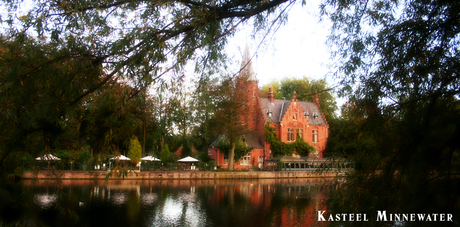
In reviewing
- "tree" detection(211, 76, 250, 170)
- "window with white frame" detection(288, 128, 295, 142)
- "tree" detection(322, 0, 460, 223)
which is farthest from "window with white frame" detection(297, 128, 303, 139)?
"tree" detection(322, 0, 460, 223)

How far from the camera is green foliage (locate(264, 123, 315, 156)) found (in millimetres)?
35469

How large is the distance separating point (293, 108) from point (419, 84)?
32861mm

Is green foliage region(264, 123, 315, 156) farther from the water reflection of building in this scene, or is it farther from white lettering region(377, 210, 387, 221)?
white lettering region(377, 210, 387, 221)

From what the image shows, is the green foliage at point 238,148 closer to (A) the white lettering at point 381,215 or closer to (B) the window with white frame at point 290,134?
(B) the window with white frame at point 290,134

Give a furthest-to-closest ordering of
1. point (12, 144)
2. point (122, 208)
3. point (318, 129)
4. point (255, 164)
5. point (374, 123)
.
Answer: point (318, 129), point (255, 164), point (122, 208), point (374, 123), point (12, 144)

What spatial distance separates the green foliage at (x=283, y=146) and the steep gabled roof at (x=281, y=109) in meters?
1.66

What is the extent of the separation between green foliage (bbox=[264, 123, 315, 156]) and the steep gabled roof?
166cm

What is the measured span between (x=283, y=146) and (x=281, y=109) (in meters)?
4.63

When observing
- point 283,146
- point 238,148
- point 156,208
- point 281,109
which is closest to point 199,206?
point 156,208

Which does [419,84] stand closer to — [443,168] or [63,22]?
[443,168]

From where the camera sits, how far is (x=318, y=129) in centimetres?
3891

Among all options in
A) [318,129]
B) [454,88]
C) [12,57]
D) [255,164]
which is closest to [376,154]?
[454,88]

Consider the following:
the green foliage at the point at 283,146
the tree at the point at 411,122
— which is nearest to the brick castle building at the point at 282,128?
the green foliage at the point at 283,146

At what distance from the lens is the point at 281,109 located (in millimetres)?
38312
